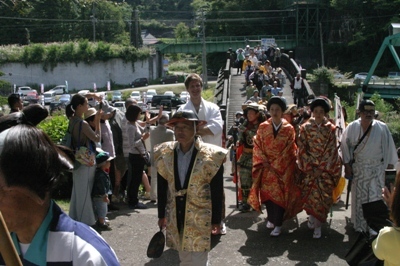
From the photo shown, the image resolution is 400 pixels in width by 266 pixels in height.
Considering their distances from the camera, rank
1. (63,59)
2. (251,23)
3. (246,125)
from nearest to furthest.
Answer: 1. (246,125)
2. (63,59)
3. (251,23)

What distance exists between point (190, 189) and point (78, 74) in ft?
208

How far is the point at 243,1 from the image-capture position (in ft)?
260

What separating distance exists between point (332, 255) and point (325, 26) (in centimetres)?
7063

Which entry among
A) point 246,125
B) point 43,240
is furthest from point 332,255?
point 43,240

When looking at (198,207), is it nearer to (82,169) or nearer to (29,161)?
(82,169)

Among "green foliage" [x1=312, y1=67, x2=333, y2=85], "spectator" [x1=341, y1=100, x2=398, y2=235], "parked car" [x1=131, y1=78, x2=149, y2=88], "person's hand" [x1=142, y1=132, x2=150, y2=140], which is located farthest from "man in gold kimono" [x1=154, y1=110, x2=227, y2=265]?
"parked car" [x1=131, y1=78, x2=149, y2=88]

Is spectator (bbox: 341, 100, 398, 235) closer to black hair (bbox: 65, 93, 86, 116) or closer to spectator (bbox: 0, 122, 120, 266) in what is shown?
black hair (bbox: 65, 93, 86, 116)

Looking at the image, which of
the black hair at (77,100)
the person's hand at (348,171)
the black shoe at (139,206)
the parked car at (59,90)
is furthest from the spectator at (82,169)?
the parked car at (59,90)

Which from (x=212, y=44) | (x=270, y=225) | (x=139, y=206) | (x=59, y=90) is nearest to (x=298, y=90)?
(x=139, y=206)

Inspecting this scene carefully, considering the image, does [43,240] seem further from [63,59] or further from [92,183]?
[63,59]

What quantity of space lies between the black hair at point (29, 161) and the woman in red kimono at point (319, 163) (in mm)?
5867

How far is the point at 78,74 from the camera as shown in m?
67.0

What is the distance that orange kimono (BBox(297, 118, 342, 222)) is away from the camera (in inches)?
303

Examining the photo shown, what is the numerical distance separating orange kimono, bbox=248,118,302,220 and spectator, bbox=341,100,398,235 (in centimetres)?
73
